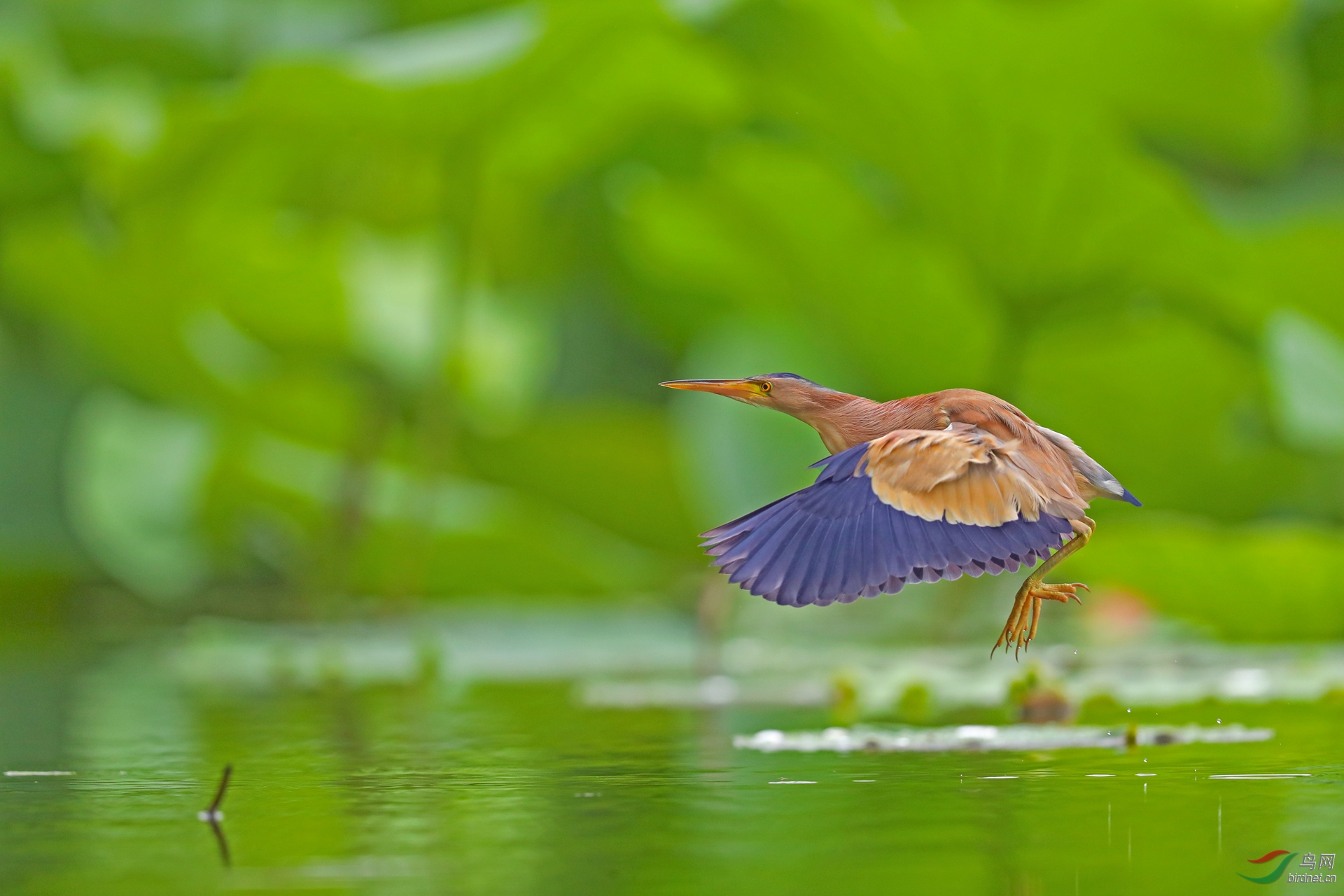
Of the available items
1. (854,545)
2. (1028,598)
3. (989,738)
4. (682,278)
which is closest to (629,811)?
(854,545)

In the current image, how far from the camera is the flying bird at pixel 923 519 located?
71.7 inches

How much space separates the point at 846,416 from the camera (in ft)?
6.94

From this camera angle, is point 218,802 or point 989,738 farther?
point 989,738

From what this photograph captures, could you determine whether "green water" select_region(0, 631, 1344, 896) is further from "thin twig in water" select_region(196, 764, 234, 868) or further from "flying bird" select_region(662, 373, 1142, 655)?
"flying bird" select_region(662, 373, 1142, 655)

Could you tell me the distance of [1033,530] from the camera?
1.86 m

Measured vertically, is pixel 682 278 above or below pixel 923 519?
above

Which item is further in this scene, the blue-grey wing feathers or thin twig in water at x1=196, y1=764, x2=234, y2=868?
the blue-grey wing feathers

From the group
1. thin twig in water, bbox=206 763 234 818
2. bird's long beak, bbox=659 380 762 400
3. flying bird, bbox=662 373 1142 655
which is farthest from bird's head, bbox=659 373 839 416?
thin twig in water, bbox=206 763 234 818

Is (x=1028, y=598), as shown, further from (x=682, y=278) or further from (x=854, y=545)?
(x=682, y=278)

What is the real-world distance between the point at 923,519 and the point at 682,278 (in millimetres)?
3147

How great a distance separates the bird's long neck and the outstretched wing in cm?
17

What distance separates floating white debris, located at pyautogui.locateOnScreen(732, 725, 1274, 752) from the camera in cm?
227

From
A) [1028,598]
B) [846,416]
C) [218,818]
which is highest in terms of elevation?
[846,416]

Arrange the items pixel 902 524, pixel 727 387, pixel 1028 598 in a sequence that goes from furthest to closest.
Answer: pixel 727 387 → pixel 1028 598 → pixel 902 524
